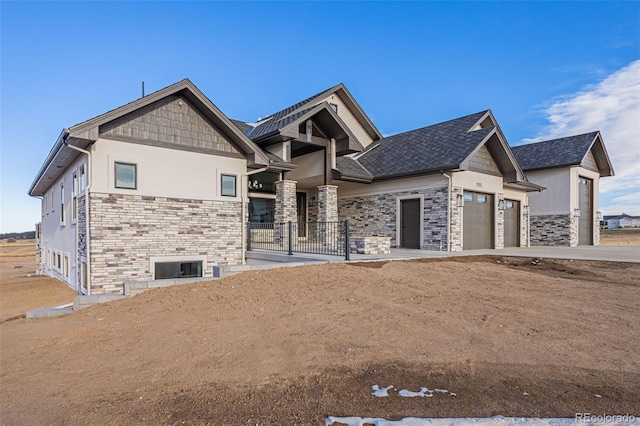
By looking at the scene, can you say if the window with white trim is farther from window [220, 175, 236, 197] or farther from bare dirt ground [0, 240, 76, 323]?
window [220, 175, 236, 197]

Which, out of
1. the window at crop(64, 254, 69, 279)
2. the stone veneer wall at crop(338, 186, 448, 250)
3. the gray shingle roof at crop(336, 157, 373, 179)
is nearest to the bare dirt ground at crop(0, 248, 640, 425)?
the stone veneer wall at crop(338, 186, 448, 250)

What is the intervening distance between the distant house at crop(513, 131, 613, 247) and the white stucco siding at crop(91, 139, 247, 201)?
17.9 m

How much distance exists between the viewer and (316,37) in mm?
15023

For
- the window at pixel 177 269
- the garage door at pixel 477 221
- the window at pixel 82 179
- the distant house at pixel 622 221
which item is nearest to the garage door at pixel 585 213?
the garage door at pixel 477 221

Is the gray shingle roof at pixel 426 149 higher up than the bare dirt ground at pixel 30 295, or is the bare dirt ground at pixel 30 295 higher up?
the gray shingle roof at pixel 426 149

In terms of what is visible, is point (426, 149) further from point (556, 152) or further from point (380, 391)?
point (380, 391)

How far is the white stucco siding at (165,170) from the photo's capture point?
32.1 ft

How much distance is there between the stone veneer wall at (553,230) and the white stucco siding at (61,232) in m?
22.6

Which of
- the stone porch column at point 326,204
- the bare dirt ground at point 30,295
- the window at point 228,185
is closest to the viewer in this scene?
the bare dirt ground at point 30,295

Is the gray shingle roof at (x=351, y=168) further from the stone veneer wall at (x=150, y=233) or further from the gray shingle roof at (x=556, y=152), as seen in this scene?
the gray shingle roof at (x=556, y=152)

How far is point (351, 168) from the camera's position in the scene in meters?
16.4

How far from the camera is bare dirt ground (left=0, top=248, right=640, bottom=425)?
2.89 m

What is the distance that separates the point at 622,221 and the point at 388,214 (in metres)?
96.0

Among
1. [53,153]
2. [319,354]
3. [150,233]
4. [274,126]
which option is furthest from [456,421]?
[53,153]
